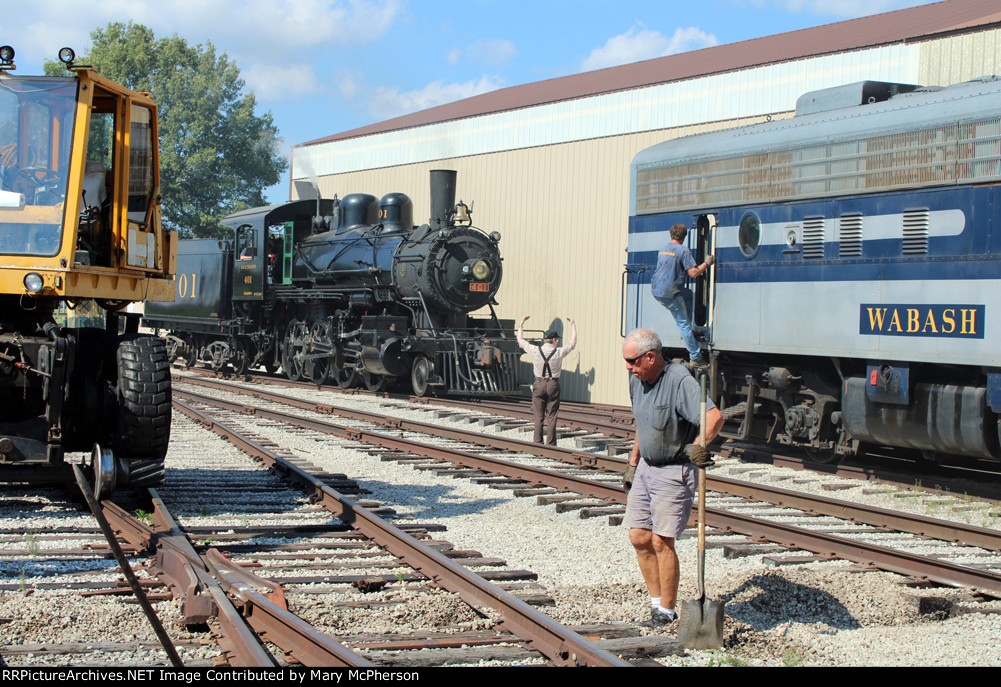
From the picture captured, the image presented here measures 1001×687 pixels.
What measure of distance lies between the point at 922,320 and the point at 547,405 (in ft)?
14.9

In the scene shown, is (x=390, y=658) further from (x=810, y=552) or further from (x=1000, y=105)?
(x=1000, y=105)

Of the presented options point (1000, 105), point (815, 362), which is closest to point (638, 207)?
point (815, 362)

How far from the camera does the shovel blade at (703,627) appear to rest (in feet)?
14.9

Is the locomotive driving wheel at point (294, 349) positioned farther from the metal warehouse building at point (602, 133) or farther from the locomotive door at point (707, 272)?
the locomotive door at point (707, 272)

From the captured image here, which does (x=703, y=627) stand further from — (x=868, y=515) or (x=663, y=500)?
(x=868, y=515)

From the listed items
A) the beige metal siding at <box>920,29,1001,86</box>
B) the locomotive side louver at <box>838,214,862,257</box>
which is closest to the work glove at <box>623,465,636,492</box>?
the locomotive side louver at <box>838,214,862,257</box>

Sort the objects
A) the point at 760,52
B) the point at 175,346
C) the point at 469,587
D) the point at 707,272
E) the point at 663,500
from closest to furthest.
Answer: the point at 663,500 < the point at 469,587 < the point at 707,272 < the point at 760,52 < the point at 175,346

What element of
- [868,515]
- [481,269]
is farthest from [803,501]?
[481,269]

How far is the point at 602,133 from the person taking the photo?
1950 cm

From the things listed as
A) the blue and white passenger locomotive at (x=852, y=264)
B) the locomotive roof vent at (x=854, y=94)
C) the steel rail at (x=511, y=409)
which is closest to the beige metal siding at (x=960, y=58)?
the locomotive roof vent at (x=854, y=94)

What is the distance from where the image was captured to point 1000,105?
862cm

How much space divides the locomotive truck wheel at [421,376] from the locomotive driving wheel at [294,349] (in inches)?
155

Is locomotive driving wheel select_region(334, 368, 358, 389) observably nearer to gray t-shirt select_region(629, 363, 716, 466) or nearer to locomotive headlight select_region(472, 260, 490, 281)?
→ locomotive headlight select_region(472, 260, 490, 281)

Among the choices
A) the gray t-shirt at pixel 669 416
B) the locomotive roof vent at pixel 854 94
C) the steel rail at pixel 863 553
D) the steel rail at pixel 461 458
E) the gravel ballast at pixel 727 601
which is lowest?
the gravel ballast at pixel 727 601
